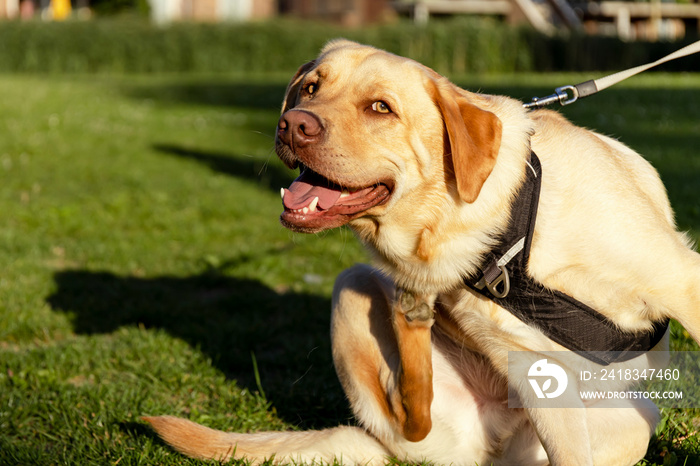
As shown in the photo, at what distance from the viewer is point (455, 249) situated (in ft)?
9.23

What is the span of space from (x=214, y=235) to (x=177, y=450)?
4.52 metres

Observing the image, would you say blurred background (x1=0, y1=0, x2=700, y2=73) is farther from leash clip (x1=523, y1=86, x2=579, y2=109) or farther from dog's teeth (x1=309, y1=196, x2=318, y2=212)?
dog's teeth (x1=309, y1=196, x2=318, y2=212)

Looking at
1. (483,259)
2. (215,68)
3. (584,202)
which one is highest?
(584,202)

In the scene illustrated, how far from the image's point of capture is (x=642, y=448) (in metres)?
2.90

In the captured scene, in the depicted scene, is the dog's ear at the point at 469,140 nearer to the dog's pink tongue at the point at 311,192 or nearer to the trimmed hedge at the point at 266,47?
the dog's pink tongue at the point at 311,192

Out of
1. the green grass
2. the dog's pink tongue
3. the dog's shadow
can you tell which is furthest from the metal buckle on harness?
the dog's shadow

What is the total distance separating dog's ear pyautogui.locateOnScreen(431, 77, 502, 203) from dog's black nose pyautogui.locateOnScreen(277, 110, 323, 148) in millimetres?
475

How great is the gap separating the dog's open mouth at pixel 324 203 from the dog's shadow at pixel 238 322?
54.8 inches

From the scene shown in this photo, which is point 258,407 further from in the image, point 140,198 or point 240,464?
point 140,198

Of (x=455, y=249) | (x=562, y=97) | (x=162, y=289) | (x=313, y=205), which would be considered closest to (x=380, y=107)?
(x=313, y=205)

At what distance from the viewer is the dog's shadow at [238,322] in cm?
398

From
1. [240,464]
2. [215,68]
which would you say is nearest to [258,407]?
[240,464]

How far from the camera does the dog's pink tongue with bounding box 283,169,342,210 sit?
9.10ft

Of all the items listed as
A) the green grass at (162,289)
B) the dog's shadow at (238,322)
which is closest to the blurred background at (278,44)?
the green grass at (162,289)
